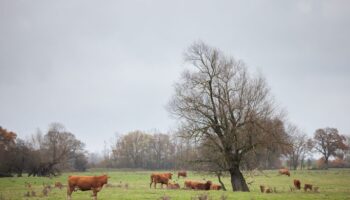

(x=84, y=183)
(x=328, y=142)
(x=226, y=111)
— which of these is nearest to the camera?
(x=84, y=183)

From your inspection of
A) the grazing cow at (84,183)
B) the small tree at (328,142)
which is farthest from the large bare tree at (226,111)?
the small tree at (328,142)

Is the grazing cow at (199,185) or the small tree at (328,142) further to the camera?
the small tree at (328,142)

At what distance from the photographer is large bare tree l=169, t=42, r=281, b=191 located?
28188 millimetres

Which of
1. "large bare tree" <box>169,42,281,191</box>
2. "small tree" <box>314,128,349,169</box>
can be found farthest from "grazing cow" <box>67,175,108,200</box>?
"small tree" <box>314,128,349,169</box>

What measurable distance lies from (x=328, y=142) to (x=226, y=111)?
275 ft

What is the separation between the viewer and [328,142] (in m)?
102

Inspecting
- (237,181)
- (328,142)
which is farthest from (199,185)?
(328,142)

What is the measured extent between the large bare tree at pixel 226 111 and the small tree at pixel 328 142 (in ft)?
266

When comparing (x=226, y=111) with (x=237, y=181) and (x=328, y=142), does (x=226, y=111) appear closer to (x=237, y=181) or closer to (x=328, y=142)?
(x=237, y=181)

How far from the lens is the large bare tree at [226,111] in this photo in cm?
2819

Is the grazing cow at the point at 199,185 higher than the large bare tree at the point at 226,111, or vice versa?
the large bare tree at the point at 226,111

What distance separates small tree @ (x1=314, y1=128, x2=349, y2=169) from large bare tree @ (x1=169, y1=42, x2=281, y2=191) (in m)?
81.2

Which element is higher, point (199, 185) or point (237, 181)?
point (237, 181)

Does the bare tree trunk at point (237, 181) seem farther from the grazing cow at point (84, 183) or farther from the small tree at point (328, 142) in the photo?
the small tree at point (328, 142)
